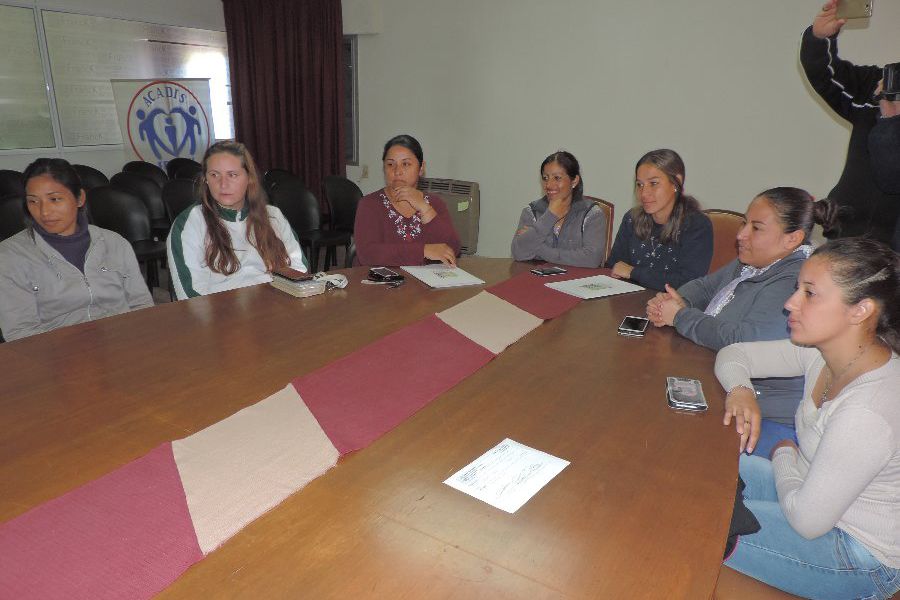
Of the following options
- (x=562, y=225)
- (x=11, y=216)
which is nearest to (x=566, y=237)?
(x=562, y=225)

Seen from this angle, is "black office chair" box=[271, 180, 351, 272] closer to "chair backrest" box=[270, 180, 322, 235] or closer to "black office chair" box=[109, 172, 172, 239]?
"chair backrest" box=[270, 180, 322, 235]

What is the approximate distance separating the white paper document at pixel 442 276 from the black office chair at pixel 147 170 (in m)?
3.71

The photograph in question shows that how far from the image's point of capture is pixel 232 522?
3.19 ft

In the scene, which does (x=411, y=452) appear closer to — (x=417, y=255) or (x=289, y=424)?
(x=289, y=424)

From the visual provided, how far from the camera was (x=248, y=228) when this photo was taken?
8.23 ft

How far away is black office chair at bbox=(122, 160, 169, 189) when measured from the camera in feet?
17.3

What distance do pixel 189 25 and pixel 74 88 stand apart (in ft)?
4.49

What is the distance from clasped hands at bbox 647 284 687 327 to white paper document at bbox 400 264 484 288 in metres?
0.71

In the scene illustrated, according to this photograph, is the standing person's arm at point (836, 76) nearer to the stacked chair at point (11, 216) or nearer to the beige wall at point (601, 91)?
the beige wall at point (601, 91)

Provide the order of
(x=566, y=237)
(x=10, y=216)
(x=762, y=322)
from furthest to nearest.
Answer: (x=10, y=216)
(x=566, y=237)
(x=762, y=322)

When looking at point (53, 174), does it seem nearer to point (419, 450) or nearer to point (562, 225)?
point (419, 450)

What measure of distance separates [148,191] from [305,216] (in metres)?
1.28

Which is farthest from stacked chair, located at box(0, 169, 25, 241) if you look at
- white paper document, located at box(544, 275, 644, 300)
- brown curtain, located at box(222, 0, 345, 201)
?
white paper document, located at box(544, 275, 644, 300)

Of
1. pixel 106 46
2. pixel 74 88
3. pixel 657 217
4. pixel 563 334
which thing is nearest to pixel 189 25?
pixel 106 46
